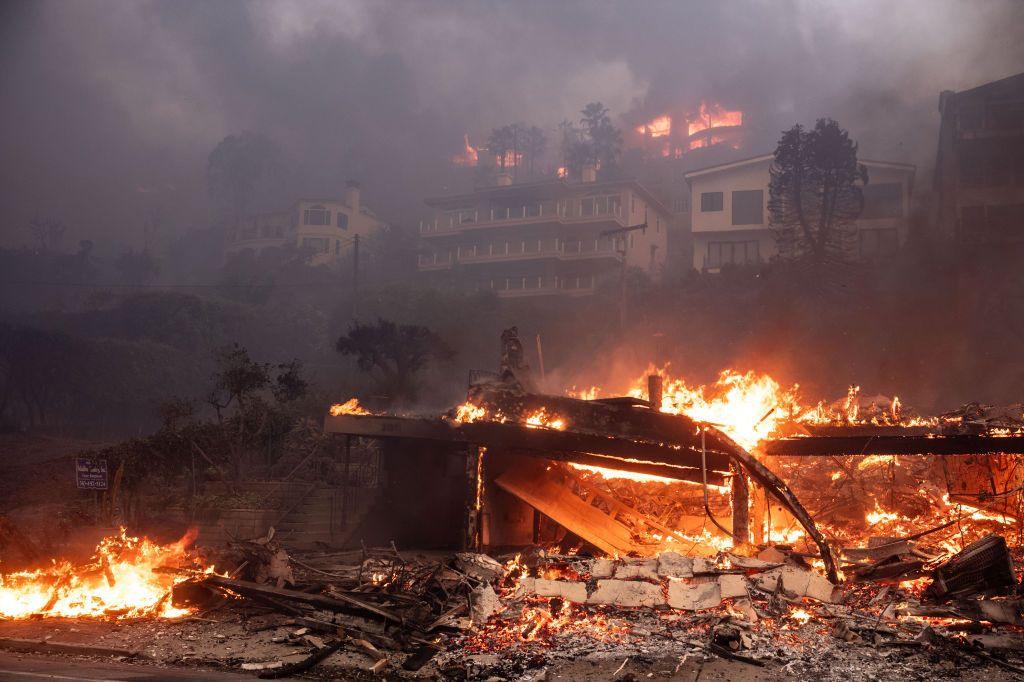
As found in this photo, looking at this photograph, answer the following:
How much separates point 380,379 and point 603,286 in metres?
20.0

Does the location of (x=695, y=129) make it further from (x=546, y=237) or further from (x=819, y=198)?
(x=819, y=198)

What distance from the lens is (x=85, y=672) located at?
859 centimetres

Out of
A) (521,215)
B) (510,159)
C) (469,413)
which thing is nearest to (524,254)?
(521,215)

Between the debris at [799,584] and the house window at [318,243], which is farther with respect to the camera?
the house window at [318,243]

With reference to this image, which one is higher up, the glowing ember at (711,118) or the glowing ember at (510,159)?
the glowing ember at (711,118)

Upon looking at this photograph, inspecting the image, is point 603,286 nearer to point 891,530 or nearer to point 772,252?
point 772,252

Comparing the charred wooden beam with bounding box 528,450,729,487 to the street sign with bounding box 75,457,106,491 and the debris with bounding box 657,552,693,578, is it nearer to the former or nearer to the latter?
the debris with bounding box 657,552,693,578

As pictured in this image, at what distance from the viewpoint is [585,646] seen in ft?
30.0

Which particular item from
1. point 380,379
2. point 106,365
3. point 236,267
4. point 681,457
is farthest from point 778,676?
point 236,267

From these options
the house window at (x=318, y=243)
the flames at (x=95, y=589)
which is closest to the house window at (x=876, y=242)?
the flames at (x=95, y=589)

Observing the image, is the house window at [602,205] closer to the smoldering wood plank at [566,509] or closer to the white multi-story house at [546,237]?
the white multi-story house at [546,237]

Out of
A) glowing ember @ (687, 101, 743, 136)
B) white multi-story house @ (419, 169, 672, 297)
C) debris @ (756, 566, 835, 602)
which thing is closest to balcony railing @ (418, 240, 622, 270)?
white multi-story house @ (419, 169, 672, 297)

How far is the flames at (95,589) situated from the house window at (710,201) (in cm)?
4445

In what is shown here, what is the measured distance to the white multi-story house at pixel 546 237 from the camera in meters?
54.5
